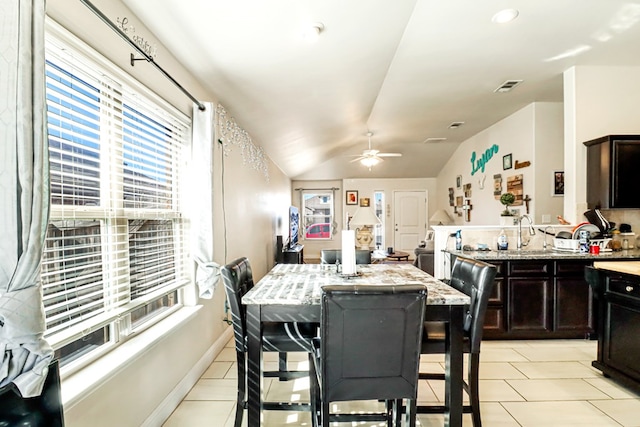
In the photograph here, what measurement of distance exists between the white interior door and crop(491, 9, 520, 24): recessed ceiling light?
676 cm

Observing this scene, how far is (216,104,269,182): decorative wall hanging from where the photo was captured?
9.82 ft

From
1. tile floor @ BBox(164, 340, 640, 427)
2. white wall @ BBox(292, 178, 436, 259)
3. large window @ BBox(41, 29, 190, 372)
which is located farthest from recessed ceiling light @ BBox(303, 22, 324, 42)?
white wall @ BBox(292, 178, 436, 259)

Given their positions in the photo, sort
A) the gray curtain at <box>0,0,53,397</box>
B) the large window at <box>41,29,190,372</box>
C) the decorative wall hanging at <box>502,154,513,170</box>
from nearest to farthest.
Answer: the gray curtain at <box>0,0,53,397</box>
the large window at <box>41,29,190,372</box>
the decorative wall hanging at <box>502,154,513,170</box>

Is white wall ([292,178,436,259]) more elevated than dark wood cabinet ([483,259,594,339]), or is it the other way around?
white wall ([292,178,436,259])

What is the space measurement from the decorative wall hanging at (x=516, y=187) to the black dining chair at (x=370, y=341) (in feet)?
14.2

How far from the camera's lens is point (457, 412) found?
1.65 metres

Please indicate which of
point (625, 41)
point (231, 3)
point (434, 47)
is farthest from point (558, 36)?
point (231, 3)

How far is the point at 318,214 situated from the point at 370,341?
8075 mm

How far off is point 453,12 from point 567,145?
2.32 metres

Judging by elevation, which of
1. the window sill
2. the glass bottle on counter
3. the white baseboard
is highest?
the glass bottle on counter

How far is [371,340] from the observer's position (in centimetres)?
135

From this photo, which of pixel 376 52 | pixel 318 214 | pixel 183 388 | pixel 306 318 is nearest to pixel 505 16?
pixel 376 52

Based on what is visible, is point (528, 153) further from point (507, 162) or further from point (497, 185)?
point (497, 185)

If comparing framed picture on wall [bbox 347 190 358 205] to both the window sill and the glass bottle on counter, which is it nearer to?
the glass bottle on counter
